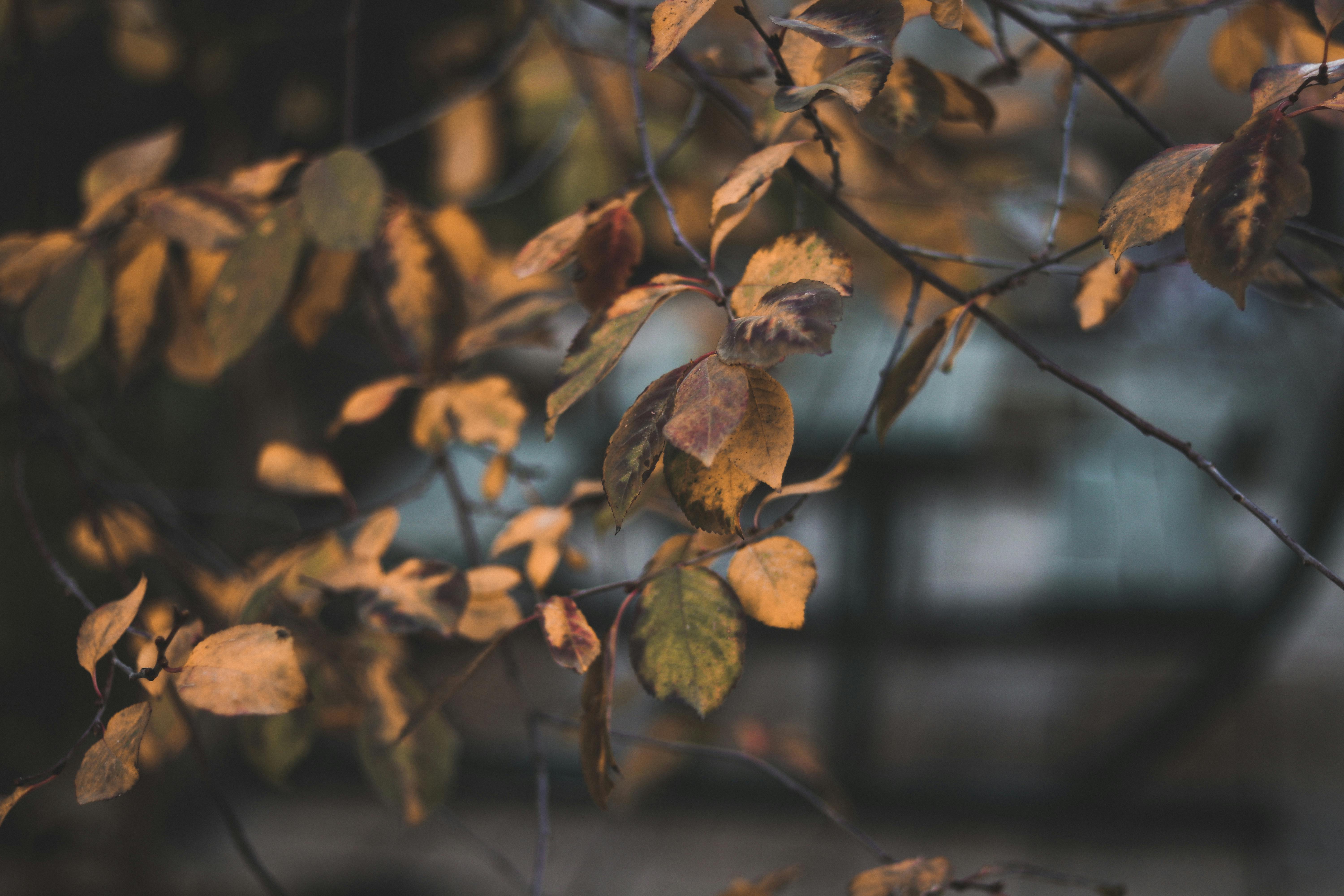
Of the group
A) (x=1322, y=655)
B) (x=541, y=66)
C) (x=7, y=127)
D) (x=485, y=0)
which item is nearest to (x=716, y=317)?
(x=541, y=66)

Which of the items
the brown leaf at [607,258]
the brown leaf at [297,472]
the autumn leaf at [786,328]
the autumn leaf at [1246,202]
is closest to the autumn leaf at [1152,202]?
the autumn leaf at [1246,202]

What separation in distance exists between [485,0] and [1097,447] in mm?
2088

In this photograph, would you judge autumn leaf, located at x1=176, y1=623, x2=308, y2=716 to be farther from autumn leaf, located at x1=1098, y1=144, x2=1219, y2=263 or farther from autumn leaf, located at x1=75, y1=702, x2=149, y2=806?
autumn leaf, located at x1=1098, y1=144, x2=1219, y2=263

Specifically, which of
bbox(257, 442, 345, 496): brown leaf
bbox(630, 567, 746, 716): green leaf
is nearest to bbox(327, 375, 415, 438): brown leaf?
bbox(257, 442, 345, 496): brown leaf

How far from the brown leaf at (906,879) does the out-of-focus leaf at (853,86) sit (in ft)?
1.03

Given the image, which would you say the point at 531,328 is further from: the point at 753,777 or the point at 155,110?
the point at 753,777

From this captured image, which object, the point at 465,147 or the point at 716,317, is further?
the point at 716,317

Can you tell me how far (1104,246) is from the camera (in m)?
0.32

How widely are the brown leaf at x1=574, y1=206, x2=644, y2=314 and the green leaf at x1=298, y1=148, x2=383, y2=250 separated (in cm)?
12

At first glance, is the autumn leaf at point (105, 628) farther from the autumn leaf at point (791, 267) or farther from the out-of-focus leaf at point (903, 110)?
the out-of-focus leaf at point (903, 110)

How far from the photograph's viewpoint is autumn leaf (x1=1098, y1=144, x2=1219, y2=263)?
0.99ft

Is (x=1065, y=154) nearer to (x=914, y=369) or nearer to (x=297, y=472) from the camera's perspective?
(x=914, y=369)

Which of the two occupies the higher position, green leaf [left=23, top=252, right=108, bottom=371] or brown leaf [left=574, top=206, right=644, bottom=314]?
brown leaf [left=574, top=206, right=644, bottom=314]

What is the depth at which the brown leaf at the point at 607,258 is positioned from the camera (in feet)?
1.39
